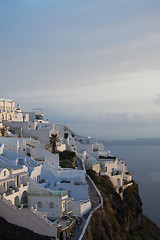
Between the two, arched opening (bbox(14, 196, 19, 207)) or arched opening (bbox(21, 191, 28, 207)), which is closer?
arched opening (bbox(14, 196, 19, 207))

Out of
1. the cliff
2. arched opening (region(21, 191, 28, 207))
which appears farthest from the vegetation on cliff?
arched opening (region(21, 191, 28, 207))

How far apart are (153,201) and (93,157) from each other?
33733mm

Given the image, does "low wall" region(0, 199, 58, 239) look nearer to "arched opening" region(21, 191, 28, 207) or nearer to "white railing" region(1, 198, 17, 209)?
"white railing" region(1, 198, 17, 209)

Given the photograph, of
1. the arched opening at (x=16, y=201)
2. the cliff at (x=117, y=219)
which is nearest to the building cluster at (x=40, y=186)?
the arched opening at (x=16, y=201)

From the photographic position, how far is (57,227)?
74.1ft

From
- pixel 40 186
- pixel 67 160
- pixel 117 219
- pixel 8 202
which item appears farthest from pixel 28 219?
pixel 67 160

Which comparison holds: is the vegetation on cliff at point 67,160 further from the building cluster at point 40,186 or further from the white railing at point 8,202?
the white railing at point 8,202

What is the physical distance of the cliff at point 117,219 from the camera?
93.1 feet

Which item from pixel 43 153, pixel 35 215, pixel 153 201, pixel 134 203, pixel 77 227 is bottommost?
pixel 153 201

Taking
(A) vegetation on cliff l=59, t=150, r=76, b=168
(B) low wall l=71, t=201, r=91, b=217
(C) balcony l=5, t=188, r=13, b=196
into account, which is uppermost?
(A) vegetation on cliff l=59, t=150, r=76, b=168

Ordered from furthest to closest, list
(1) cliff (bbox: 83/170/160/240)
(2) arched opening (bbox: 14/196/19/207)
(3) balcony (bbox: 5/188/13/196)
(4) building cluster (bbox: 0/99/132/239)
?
(1) cliff (bbox: 83/170/160/240) → (2) arched opening (bbox: 14/196/19/207) → (3) balcony (bbox: 5/188/13/196) → (4) building cluster (bbox: 0/99/132/239)

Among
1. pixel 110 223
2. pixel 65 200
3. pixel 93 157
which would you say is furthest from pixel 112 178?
pixel 65 200

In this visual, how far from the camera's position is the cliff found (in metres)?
28.4

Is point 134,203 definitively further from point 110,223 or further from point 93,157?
point 110,223
